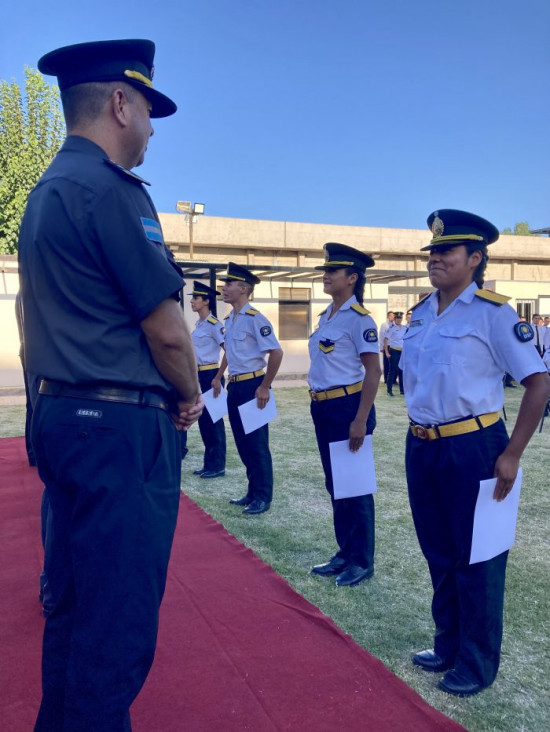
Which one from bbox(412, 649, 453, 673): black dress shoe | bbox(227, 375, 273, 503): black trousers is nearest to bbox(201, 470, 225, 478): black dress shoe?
bbox(227, 375, 273, 503): black trousers

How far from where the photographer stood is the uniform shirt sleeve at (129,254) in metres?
1.41

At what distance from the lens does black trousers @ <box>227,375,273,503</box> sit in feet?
16.3

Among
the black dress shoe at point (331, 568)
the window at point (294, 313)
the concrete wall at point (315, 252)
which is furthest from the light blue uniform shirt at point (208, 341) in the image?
the window at point (294, 313)

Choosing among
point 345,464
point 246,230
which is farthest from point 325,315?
point 246,230

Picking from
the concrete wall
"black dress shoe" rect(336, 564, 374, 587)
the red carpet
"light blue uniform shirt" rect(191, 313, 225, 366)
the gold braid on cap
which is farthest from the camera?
the concrete wall

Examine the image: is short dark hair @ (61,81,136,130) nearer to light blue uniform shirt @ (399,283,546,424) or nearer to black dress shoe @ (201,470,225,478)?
light blue uniform shirt @ (399,283,546,424)

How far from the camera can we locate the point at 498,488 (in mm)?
2389

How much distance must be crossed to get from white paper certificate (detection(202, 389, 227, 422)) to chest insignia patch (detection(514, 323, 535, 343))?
403cm

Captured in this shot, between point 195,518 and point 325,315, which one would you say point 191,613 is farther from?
point 325,315

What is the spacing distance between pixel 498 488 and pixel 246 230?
20.7m

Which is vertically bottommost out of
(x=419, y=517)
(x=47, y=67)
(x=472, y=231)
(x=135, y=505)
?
(x=419, y=517)

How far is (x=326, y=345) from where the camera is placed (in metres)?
3.78

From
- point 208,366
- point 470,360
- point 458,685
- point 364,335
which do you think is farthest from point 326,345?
point 208,366

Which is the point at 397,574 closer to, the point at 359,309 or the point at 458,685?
the point at 458,685
